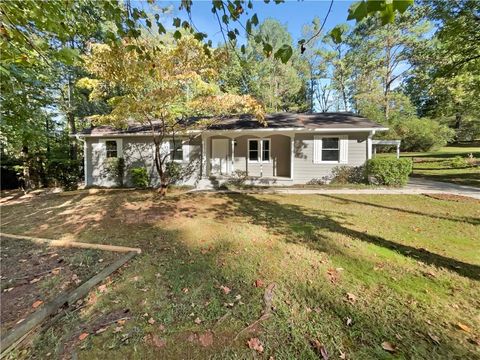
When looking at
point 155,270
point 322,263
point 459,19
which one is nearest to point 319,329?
point 322,263

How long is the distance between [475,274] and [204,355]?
3.86 m

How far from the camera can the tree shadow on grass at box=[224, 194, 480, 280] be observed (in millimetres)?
3961

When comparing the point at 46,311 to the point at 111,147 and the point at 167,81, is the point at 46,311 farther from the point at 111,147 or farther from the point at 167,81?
the point at 111,147

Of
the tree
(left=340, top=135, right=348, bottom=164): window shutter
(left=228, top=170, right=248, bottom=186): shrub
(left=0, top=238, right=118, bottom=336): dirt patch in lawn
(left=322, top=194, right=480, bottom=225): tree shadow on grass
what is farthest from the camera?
(left=228, top=170, right=248, bottom=186): shrub

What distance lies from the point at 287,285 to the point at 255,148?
1091 centimetres

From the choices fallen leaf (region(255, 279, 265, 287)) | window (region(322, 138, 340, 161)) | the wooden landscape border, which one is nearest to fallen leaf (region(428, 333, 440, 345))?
fallen leaf (region(255, 279, 265, 287))

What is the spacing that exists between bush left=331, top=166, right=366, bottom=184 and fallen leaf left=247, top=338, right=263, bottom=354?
10.7m

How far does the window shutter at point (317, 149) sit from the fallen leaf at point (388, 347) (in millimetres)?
10541

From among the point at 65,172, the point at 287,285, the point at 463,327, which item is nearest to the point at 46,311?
the point at 287,285

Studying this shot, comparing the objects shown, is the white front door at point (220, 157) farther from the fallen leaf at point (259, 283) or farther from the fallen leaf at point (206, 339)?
the fallen leaf at point (206, 339)

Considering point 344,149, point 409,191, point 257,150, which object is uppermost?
point 257,150

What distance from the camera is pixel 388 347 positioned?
237 cm

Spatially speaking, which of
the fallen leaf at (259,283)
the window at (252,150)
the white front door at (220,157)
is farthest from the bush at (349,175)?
the fallen leaf at (259,283)

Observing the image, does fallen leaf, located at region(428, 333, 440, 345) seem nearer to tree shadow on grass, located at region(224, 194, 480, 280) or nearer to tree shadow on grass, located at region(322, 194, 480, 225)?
tree shadow on grass, located at region(224, 194, 480, 280)
